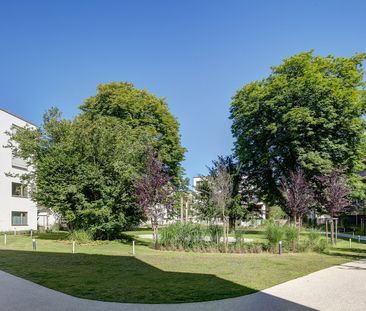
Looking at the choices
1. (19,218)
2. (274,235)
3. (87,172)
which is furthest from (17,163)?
(274,235)

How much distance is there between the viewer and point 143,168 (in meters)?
22.8

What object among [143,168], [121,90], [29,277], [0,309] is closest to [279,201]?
[143,168]

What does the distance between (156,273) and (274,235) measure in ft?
27.1

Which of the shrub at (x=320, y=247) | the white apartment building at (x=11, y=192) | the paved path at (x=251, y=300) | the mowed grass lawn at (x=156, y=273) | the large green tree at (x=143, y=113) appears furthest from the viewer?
the large green tree at (x=143, y=113)

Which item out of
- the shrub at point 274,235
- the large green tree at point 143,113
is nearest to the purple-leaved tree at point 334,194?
the shrub at point 274,235

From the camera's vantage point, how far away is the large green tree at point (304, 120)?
91.1ft

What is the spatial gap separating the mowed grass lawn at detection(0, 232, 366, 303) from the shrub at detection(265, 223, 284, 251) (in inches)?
43.0

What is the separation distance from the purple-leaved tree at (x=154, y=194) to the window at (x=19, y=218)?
22.5m

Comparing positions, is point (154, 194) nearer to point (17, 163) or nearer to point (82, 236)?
point (82, 236)

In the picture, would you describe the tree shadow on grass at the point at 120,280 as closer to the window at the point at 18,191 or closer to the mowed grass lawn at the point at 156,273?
the mowed grass lawn at the point at 156,273

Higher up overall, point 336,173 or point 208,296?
point 336,173

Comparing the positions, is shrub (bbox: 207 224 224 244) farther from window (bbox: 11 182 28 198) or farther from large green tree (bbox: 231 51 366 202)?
window (bbox: 11 182 28 198)

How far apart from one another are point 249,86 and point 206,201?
13407 millimetres

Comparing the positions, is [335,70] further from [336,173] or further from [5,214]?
[5,214]
